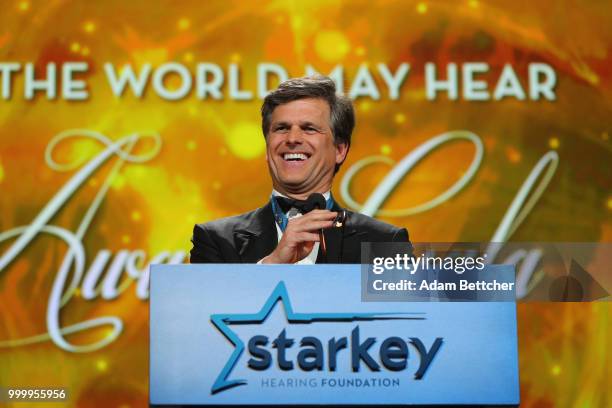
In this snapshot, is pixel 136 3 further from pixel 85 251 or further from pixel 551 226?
pixel 551 226

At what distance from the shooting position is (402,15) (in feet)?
14.5

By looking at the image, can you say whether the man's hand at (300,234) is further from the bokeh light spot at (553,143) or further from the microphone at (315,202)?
the bokeh light spot at (553,143)

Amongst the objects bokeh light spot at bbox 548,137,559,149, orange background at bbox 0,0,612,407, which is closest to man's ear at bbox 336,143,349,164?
orange background at bbox 0,0,612,407

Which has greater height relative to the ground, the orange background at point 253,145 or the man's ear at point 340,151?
the orange background at point 253,145

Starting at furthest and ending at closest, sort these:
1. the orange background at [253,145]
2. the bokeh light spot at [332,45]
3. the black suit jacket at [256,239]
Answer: the bokeh light spot at [332,45], the orange background at [253,145], the black suit jacket at [256,239]

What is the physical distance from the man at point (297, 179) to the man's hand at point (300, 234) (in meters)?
0.27

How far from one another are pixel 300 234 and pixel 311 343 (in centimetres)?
35

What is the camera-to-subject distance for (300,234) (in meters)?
1.95

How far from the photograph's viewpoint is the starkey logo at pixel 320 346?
5.38 feet

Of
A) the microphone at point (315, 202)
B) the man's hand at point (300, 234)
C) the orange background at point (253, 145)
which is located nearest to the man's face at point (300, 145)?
the microphone at point (315, 202)

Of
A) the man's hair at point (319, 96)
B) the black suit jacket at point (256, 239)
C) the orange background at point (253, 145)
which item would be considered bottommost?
the black suit jacket at point (256, 239)

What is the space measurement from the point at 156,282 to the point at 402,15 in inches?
119

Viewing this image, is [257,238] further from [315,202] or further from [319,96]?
[319,96]

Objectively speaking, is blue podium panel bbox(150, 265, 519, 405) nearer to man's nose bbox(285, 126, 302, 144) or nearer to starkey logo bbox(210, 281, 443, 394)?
starkey logo bbox(210, 281, 443, 394)
